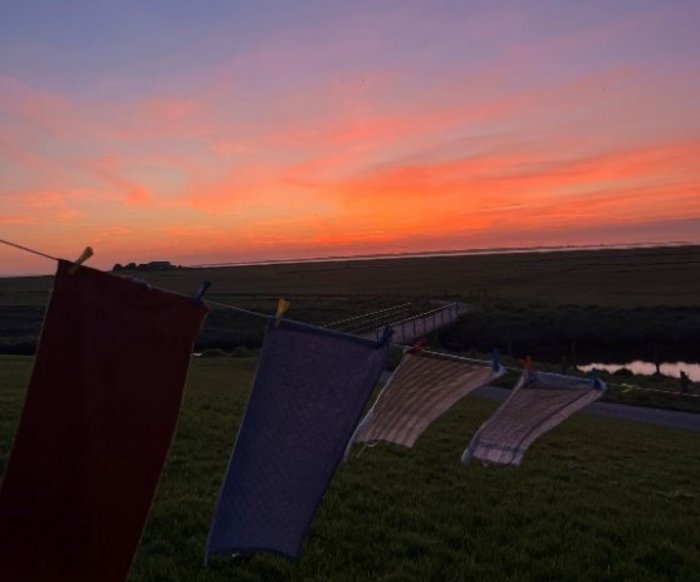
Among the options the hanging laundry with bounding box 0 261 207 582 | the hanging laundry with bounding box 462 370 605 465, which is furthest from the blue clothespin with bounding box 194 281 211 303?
the hanging laundry with bounding box 462 370 605 465

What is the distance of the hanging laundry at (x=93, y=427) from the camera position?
394 centimetres

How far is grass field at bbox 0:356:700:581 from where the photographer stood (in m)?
6.45

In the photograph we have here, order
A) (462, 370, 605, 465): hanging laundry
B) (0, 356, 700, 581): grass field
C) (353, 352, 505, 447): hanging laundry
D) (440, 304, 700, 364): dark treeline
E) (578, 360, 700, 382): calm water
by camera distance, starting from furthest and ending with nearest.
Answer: (440, 304, 700, 364): dark treeline, (578, 360, 700, 382): calm water, (0, 356, 700, 581): grass field, (462, 370, 605, 465): hanging laundry, (353, 352, 505, 447): hanging laundry

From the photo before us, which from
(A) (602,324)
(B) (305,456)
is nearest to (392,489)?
(B) (305,456)

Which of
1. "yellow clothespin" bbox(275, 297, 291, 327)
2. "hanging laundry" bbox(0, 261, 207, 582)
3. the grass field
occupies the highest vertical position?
"yellow clothespin" bbox(275, 297, 291, 327)

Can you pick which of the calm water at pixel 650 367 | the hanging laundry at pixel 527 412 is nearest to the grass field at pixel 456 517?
the hanging laundry at pixel 527 412

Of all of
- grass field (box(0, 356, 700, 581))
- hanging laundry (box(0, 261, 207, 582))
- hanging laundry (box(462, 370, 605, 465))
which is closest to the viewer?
hanging laundry (box(0, 261, 207, 582))

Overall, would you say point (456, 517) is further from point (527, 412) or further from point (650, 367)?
point (650, 367)

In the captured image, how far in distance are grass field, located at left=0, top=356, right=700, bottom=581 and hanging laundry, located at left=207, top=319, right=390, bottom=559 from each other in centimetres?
190

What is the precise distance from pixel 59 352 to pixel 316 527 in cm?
425

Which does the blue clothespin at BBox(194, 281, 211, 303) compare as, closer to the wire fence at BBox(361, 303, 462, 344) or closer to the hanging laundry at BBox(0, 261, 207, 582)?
the hanging laundry at BBox(0, 261, 207, 582)

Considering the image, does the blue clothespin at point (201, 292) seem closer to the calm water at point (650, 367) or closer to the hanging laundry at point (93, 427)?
the hanging laundry at point (93, 427)

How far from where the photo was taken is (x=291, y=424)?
446 centimetres

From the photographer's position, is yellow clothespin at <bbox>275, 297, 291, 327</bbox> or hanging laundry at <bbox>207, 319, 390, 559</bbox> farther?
hanging laundry at <bbox>207, 319, 390, 559</bbox>
